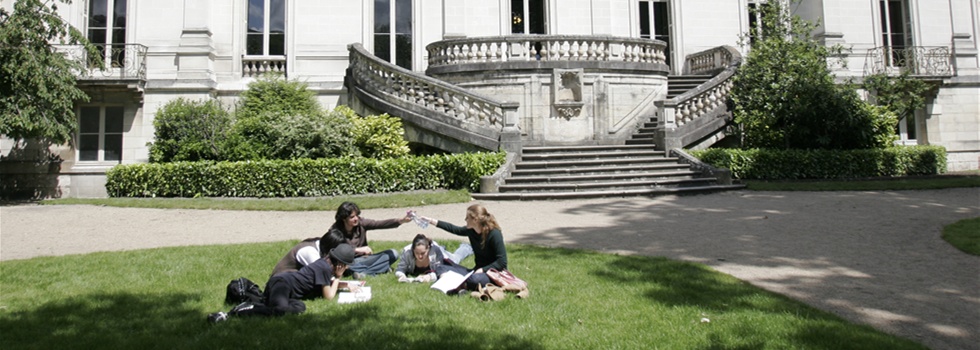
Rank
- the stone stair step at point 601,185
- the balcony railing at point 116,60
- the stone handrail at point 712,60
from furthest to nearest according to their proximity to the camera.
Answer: the stone handrail at point 712,60, the balcony railing at point 116,60, the stone stair step at point 601,185

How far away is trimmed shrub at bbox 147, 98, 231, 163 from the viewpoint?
46.0 ft

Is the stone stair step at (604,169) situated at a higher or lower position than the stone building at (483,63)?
lower

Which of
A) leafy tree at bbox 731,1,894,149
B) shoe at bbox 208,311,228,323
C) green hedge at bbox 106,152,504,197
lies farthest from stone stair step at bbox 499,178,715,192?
shoe at bbox 208,311,228,323

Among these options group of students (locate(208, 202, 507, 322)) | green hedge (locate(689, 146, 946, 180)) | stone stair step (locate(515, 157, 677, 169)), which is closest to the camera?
group of students (locate(208, 202, 507, 322))

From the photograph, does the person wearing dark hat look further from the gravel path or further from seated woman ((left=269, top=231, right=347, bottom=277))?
the gravel path

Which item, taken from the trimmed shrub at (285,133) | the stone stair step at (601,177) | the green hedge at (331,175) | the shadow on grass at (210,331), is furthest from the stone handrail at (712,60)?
the shadow on grass at (210,331)

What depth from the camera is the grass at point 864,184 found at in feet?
40.8

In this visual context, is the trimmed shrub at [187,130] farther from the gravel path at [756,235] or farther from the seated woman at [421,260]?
the seated woman at [421,260]

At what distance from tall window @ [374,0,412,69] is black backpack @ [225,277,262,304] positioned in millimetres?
14023

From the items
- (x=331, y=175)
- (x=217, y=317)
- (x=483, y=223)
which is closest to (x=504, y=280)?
(x=483, y=223)

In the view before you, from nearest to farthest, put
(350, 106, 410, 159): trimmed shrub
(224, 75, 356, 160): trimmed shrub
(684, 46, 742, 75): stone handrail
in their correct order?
1. (224, 75, 356, 160): trimmed shrub
2. (350, 106, 410, 159): trimmed shrub
3. (684, 46, 742, 75): stone handrail

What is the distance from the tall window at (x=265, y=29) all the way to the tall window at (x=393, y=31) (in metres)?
2.87

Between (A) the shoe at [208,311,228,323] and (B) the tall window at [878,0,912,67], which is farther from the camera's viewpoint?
(B) the tall window at [878,0,912,67]

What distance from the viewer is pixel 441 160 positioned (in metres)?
12.6
